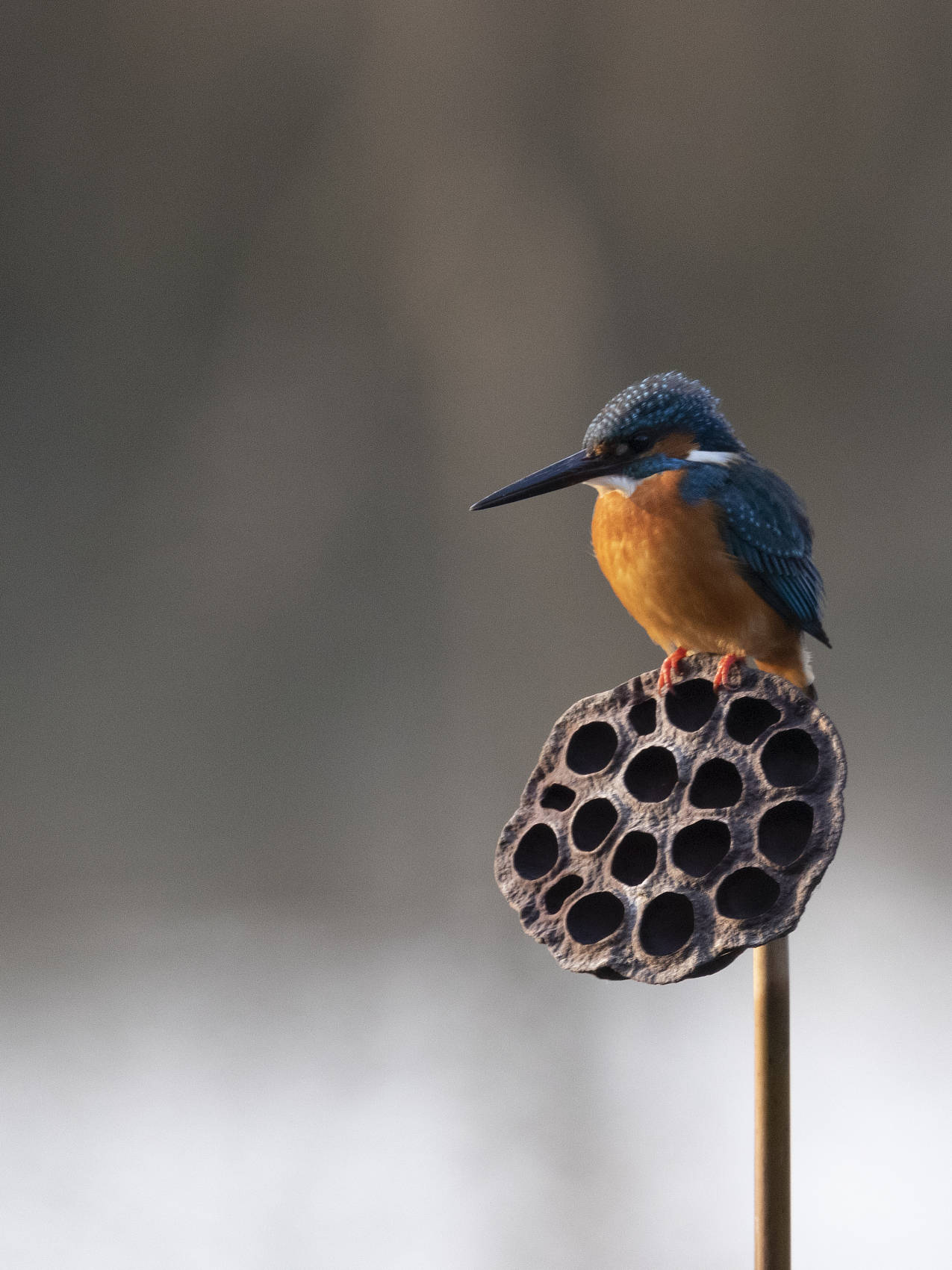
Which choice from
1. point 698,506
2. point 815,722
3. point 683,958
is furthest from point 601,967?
point 698,506

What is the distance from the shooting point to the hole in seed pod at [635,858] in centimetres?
55

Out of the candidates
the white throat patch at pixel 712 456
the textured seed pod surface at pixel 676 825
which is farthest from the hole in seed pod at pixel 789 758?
the white throat patch at pixel 712 456

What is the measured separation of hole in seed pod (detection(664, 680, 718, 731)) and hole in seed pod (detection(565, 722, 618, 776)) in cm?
4

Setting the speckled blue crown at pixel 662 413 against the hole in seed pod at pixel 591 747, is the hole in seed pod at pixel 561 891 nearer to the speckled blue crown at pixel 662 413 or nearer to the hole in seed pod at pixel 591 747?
the hole in seed pod at pixel 591 747

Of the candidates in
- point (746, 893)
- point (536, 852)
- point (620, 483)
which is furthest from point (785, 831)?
point (620, 483)

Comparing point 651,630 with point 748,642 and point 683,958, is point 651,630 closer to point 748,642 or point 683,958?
point 748,642

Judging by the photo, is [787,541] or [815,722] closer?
[815,722]

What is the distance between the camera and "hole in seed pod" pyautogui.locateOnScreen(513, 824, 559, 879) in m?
0.59

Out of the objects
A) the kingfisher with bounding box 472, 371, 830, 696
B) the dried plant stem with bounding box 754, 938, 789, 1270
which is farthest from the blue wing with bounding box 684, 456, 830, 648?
the dried plant stem with bounding box 754, 938, 789, 1270

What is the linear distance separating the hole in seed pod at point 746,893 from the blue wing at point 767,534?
0.65 ft

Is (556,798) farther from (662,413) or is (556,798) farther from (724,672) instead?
(662,413)

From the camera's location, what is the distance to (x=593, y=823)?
0.59 metres

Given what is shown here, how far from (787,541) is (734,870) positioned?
23 centimetres

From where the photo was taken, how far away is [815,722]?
0.51m
